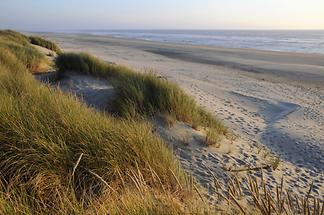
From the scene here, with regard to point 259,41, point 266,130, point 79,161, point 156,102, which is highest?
point 79,161

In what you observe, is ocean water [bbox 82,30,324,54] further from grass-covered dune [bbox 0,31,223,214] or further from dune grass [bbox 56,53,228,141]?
grass-covered dune [bbox 0,31,223,214]

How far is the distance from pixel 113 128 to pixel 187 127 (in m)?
2.29

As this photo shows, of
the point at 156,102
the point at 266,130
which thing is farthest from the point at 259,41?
the point at 156,102

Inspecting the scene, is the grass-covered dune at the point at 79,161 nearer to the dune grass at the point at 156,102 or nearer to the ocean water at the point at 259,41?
the dune grass at the point at 156,102

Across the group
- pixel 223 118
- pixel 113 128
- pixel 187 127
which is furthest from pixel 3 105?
pixel 223 118

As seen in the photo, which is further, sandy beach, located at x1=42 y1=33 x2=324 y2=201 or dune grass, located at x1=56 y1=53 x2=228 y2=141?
dune grass, located at x1=56 y1=53 x2=228 y2=141

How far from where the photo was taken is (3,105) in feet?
13.6

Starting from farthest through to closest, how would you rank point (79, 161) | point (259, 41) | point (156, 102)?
point (259, 41), point (156, 102), point (79, 161)

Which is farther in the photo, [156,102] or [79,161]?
[156,102]

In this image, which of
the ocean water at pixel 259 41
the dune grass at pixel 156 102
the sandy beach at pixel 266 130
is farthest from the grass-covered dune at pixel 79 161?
the ocean water at pixel 259 41

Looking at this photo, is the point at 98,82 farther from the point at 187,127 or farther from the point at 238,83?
the point at 238,83

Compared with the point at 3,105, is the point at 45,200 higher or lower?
lower

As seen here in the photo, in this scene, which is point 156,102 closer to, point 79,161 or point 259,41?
point 79,161

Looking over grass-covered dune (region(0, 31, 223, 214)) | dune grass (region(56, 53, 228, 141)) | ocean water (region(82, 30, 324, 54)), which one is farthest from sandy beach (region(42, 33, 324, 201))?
ocean water (region(82, 30, 324, 54))
